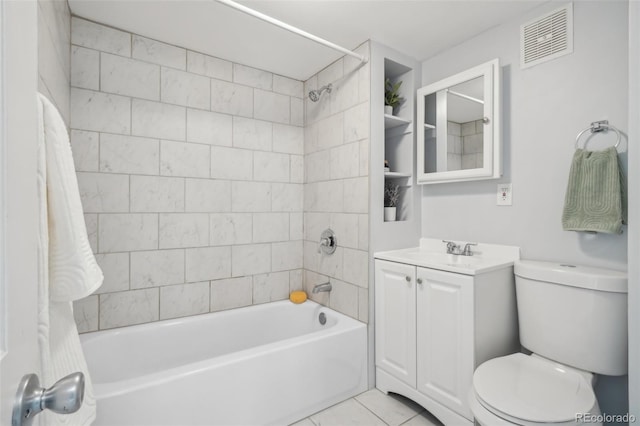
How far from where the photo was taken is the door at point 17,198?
41cm

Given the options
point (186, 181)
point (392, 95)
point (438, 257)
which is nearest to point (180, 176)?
point (186, 181)

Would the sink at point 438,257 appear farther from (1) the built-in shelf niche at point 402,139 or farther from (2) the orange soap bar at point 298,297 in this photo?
(2) the orange soap bar at point 298,297

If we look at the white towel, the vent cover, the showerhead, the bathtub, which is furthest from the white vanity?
the white towel

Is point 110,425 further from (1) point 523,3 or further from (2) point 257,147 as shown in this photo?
(1) point 523,3

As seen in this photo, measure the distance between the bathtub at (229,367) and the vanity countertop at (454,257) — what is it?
58 centimetres

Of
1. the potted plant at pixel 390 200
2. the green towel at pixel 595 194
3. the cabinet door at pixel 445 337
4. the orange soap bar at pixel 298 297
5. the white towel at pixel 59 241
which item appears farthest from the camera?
the orange soap bar at pixel 298 297

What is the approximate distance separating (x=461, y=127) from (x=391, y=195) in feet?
2.16

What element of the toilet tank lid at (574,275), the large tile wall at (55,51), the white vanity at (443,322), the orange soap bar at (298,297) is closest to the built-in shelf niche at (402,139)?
the white vanity at (443,322)

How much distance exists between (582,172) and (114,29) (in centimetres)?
282

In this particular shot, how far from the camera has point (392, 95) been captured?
2352mm

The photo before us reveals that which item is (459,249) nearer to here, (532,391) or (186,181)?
(532,391)

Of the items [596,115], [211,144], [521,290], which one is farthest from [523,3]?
[211,144]

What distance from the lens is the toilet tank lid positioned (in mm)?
1352

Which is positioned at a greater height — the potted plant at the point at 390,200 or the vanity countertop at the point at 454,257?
the potted plant at the point at 390,200
